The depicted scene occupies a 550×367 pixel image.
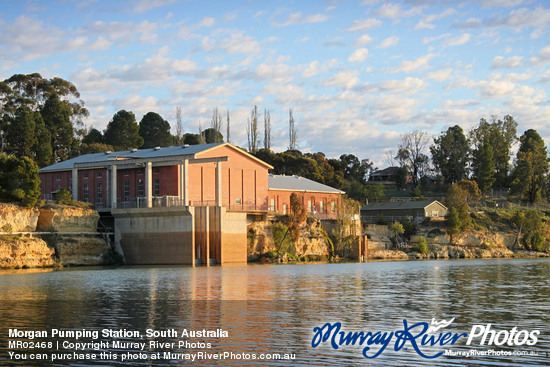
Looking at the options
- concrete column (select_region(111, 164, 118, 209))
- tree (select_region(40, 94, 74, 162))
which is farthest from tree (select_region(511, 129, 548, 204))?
concrete column (select_region(111, 164, 118, 209))

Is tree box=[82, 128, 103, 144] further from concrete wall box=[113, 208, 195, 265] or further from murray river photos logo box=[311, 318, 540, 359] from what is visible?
murray river photos logo box=[311, 318, 540, 359]

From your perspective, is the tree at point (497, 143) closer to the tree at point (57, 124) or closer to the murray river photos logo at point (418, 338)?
the tree at point (57, 124)

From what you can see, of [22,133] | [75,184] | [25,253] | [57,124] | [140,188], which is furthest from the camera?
[57,124]

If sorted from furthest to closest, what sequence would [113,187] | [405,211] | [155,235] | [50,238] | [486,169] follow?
[486,169] < [405,211] < [113,187] < [155,235] < [50,238]

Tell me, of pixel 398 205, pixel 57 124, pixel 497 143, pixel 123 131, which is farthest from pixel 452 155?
pixel 57 124

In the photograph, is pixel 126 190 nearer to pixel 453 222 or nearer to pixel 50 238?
pixel 50 238

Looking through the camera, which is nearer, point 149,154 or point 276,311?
point 276,311

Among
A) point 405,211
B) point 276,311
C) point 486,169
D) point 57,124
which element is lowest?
point 276,311

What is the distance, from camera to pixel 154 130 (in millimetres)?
129250

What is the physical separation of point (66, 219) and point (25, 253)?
6608 millimetres

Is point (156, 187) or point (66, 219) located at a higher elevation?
point (156, 187)

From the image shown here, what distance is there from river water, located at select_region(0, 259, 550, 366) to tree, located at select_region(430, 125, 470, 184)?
86.9 metres

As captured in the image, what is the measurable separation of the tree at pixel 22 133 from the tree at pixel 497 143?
7440cm

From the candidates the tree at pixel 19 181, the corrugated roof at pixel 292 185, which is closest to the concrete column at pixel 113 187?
the tree at pixel 19 181
